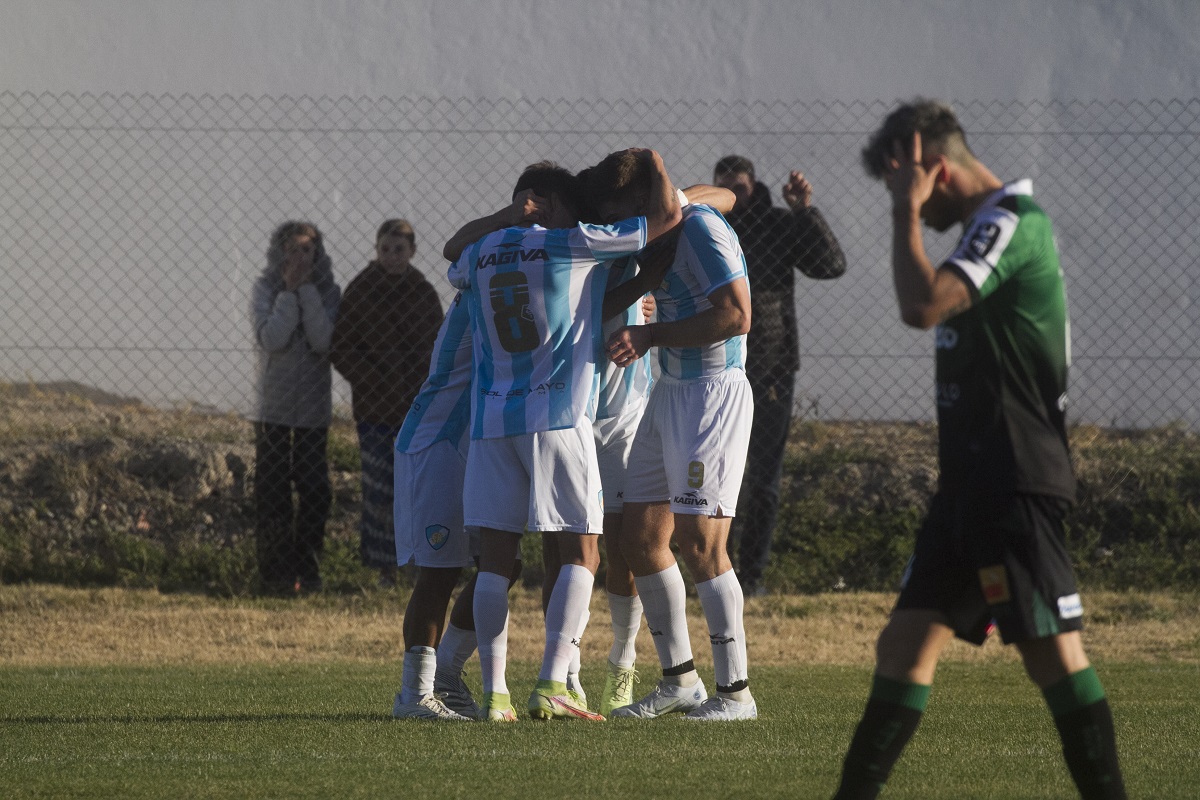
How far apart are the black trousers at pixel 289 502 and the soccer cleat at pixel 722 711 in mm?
3642

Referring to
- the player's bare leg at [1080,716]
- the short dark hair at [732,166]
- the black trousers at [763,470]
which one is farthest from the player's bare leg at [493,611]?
the short dark hair at [732,166]

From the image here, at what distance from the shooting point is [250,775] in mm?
3990

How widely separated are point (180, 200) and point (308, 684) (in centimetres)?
302

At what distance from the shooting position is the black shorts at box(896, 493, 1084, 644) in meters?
2.93

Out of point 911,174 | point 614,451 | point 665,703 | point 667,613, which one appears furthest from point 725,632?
point 911,174

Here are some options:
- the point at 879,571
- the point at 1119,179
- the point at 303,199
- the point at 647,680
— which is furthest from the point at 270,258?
the point at 1119,179

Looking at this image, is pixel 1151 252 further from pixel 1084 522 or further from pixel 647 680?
pixel 647 680

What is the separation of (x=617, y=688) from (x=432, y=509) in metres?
1.01

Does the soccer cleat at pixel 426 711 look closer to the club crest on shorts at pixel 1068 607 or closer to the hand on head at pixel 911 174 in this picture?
the club crest on shorts at pixel 1068 607

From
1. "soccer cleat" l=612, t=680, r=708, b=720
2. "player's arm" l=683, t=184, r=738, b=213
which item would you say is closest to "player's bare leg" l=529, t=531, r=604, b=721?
"soccer cleat" l=612, t=680, r=708, b=720

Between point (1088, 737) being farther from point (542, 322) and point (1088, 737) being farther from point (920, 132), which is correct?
point (542, 322)

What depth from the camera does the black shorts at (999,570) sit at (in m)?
2.93

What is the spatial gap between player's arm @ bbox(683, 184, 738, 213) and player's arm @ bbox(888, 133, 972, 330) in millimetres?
2519

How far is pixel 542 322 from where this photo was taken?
4855 millimetres
